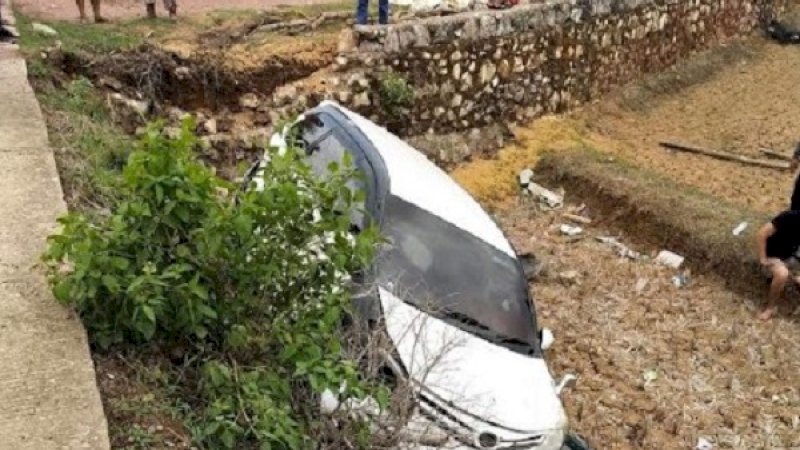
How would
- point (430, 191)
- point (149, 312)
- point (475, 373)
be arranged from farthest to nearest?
point (430, 191) < point (475, 373) < point (149, 312)

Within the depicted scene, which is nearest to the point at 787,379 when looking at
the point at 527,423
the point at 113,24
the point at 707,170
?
the point at 527,423

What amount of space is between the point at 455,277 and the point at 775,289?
3745mm

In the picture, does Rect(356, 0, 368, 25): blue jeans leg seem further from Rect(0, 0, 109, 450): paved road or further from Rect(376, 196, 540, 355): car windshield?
Rect(0, 0, 109, 450): paved road

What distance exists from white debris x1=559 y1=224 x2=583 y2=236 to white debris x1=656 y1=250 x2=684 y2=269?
84 centimetres

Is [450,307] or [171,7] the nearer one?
[450,307]

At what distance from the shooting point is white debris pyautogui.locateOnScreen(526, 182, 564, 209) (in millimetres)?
9688

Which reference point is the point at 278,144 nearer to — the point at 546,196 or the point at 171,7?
the point at 546,196

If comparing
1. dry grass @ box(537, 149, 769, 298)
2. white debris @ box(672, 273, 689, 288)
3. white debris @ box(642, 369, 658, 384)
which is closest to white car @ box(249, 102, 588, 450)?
white debris @ box(642, 369, 658, 384)

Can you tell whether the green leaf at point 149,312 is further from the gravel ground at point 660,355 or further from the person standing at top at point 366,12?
the person standing at top at point 366,12

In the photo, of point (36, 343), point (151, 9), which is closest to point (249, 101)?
point (151, 9)

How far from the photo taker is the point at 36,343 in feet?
11.7

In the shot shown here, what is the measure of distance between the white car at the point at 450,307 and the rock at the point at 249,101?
278cm

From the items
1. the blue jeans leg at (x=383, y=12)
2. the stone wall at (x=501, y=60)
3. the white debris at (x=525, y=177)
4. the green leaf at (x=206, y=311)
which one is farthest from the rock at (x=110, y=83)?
the green leaf at (x=206, y=311)

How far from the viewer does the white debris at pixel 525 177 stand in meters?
10.0
